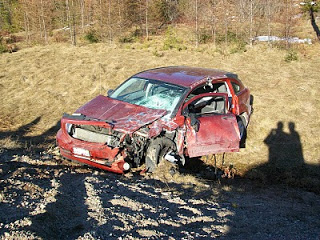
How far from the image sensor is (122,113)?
5.95m

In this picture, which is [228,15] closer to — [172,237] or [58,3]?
[58,3]

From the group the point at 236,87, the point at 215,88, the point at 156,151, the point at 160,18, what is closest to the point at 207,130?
the point at 156,151

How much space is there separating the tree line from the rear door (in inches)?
464

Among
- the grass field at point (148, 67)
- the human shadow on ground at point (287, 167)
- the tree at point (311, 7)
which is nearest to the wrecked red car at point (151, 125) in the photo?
the human shadow on ground at point (287, 167)

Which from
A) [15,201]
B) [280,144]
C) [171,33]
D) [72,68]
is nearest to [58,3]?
[171,33]

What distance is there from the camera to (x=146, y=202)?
4.66m

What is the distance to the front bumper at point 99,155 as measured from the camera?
18.2ft

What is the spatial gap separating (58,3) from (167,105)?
2271 cm

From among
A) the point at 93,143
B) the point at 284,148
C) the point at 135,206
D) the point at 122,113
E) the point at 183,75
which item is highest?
the point at 183,75

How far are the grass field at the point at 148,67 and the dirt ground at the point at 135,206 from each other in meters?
1.56

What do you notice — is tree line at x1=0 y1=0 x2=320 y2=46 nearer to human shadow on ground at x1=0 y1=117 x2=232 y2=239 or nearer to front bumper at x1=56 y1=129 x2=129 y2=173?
front bumper at x1=56 y1=129 x2=129 y2=173

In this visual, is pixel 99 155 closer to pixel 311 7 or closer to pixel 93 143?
pixel 93 143

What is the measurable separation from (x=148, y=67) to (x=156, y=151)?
8.46m

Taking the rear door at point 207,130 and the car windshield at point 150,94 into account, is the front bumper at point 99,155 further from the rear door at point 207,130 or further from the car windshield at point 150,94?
the rear door at point 207,130
